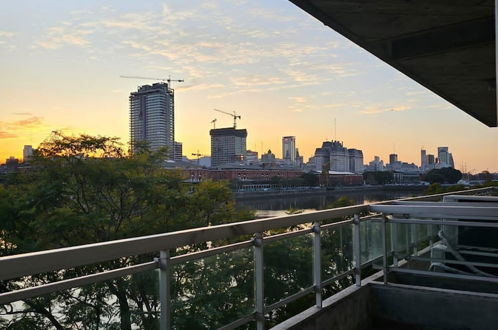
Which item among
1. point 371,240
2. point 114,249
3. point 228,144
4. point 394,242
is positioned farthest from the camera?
point 228,144

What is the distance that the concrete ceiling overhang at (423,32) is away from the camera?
567cm

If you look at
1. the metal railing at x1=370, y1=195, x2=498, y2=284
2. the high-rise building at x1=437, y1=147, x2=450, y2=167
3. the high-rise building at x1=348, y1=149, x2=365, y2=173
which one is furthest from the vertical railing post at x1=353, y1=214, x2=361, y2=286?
the high-rise building at x1=348, y1=149, x2=365, y2=173

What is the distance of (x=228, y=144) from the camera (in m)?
144

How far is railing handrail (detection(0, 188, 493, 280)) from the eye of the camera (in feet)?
5.42

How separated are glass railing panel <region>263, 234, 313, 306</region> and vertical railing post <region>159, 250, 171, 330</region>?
0.98m

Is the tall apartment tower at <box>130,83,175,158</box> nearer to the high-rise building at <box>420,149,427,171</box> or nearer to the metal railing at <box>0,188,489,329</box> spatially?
the metal railing at <box>0,188,489,329</box>

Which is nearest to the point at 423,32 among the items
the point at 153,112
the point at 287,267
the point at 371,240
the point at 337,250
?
the point at 371,240

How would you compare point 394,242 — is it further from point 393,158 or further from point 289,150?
point 393,158

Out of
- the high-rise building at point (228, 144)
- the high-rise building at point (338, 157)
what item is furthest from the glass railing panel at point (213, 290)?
the high-rise building at point (338, 157)

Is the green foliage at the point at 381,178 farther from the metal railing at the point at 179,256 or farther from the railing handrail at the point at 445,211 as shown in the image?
the metal railing at the point at 179,256

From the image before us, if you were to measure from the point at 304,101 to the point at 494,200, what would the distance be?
73.6 meters

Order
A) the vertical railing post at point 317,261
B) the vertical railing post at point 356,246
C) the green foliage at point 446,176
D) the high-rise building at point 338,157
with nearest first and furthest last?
the vertical railing post at point 317,261 < the vertical railing post at point 356,246 < the green foliage at point 446,176 < the high-rise building at point 338,157

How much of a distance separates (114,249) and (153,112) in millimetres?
83996

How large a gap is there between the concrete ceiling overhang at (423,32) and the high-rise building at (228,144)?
12487 cm
